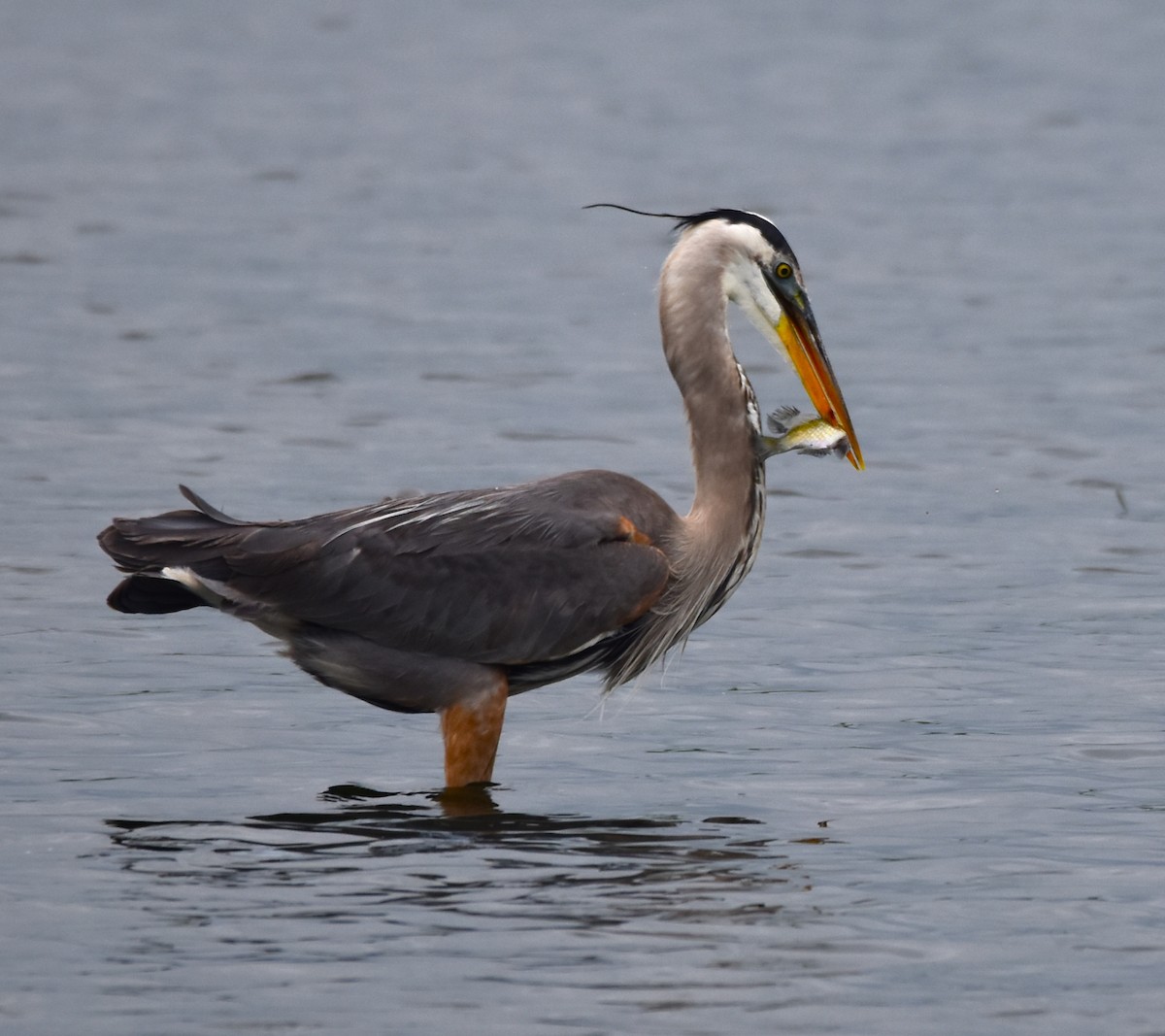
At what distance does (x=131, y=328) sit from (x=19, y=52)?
14.7 metres

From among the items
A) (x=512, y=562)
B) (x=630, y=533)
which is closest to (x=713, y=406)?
(x=630, y=533)

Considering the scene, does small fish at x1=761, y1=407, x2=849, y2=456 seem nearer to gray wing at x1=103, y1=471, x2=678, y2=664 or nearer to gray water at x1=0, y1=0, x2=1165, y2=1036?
gray wing at x1=103, y1=471, x2=678, y2=664

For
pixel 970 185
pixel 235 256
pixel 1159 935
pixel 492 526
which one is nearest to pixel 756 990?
pixel 1159 935

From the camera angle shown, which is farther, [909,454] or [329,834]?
[909,454]

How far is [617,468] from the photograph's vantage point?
14164 millimetres

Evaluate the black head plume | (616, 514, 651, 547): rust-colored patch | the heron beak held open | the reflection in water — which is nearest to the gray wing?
(616, 514, 651, 547): rust-colored patch

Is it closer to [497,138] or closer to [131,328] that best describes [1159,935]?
[131,328]

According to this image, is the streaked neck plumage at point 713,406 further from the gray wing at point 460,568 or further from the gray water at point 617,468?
the gray water at point 617,468

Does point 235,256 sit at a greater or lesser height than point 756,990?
greater

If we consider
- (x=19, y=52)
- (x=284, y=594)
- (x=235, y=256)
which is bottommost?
(x=284, y=594)

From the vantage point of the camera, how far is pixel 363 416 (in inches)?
605

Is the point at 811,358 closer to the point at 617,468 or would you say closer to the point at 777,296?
the point at 777,296

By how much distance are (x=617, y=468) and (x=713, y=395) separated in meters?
4.96

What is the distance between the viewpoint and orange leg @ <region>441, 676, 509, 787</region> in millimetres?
8781
